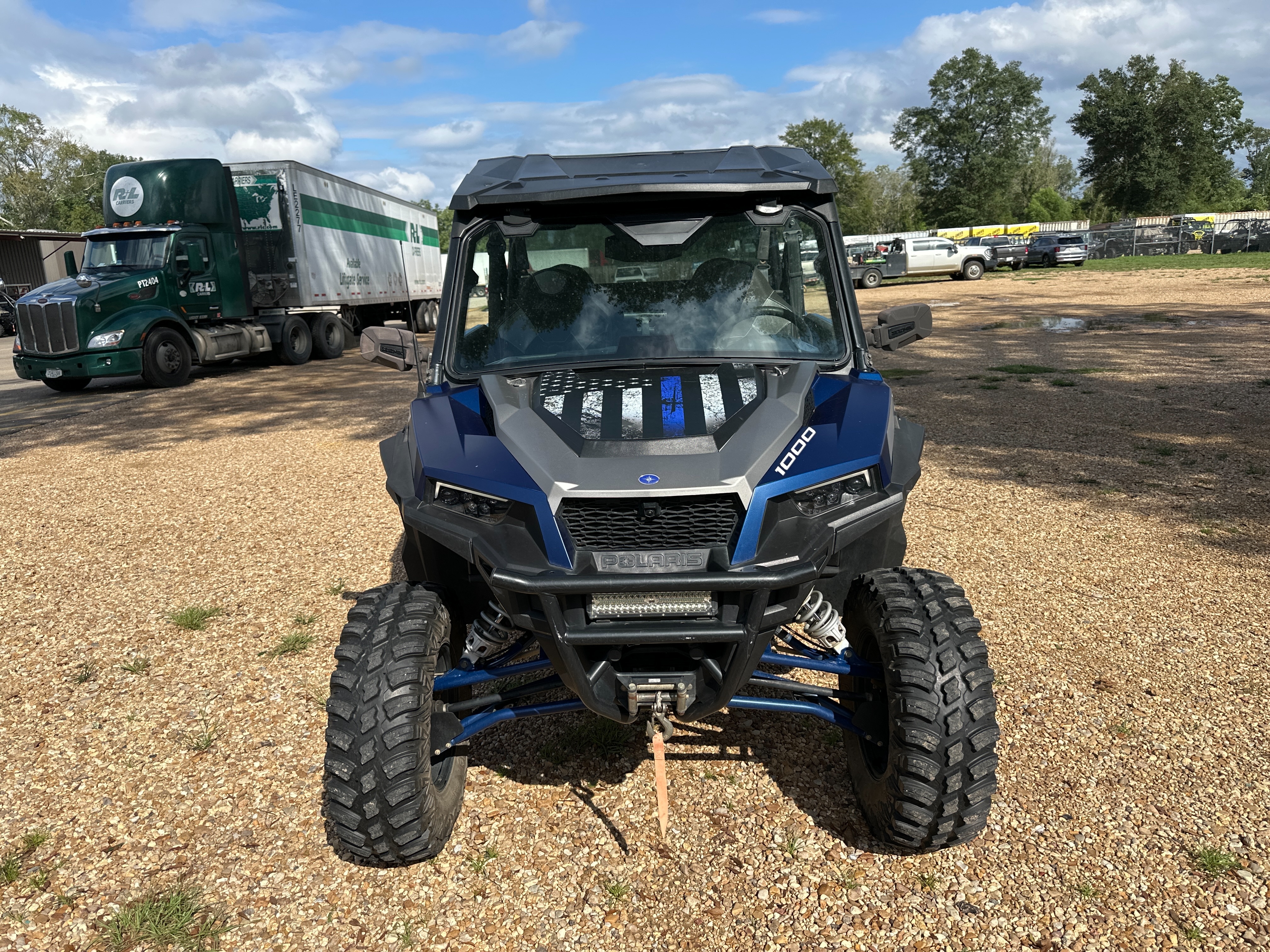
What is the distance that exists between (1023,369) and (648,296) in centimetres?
1060

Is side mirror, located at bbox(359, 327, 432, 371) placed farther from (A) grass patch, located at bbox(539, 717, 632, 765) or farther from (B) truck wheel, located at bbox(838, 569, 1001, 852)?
(B) truck wheel, located at bbox(838, 569, 1001, 852)

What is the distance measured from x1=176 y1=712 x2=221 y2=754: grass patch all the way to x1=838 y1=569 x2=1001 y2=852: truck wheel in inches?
109

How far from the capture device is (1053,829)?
10.3 ft

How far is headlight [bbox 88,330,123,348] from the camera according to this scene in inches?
563

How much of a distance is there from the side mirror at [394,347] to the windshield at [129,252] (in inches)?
522

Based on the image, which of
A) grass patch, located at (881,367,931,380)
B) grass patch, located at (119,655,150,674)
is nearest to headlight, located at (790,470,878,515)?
grass patch, located at (119,655,150,674)

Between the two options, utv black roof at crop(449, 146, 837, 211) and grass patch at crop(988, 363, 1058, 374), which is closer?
utv black roof at crop(449, 146, 837, 211)

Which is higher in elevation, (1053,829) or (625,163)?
(625,163)

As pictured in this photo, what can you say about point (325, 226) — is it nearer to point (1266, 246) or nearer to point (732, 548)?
point (732, 548)

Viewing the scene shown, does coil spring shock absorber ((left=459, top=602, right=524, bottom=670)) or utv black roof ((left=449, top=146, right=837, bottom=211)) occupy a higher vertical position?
utv black roof ((left=449, top=146, right=837, bottom=211))

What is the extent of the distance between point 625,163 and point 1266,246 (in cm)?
4843

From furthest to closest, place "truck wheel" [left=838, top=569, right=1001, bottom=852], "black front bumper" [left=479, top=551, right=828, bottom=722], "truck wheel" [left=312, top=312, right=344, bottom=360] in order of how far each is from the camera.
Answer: "truck wheel" [left=312, top=312, right=344, bottom=360] < "truck wheel" [left=838, top=569, right=1001, bottom=852] < "black front bumper" [left=479, top=551, right=828, bottom=722]

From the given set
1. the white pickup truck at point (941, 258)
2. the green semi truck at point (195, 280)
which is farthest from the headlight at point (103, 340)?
the white pickup truck at point (941, 258)

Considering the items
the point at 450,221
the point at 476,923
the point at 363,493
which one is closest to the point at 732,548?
the point at 476,923
